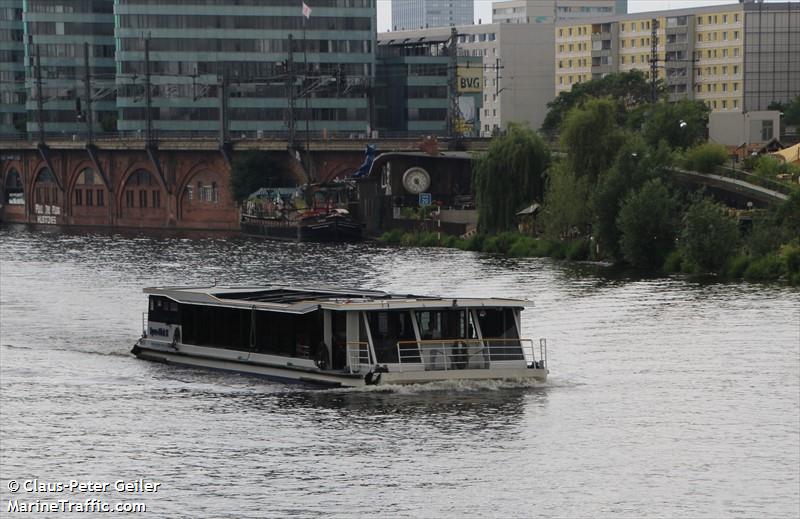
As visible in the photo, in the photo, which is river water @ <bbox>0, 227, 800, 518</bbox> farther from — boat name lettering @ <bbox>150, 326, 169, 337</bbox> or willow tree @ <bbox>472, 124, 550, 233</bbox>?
willow tree @ <bbox>472, 124, 550, 233</bbox>

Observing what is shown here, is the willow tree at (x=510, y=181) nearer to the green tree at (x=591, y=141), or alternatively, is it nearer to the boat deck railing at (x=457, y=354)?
the green tree at (x=591, y=141)

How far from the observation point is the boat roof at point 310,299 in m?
47.8

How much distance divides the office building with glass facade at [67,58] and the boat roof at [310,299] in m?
114

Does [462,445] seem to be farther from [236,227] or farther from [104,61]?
[104,61]

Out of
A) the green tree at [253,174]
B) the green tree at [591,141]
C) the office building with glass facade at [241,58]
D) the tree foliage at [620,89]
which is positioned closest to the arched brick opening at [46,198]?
the office building with glass facade at [241,58]

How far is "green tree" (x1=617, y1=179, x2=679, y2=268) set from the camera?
3231 inches

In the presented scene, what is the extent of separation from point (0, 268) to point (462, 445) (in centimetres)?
5609

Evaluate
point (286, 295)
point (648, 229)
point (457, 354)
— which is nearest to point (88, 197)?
point (648, 229)

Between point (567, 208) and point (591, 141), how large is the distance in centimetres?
530

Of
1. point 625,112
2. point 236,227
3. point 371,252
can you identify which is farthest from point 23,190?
point 371,252

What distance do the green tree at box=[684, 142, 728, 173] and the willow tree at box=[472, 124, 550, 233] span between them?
29.8 ft

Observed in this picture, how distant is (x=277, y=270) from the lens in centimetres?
8594

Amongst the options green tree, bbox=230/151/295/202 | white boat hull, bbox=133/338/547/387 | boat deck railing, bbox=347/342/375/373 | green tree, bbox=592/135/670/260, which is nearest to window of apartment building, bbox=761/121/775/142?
green tree, bbox=592/135/670/260

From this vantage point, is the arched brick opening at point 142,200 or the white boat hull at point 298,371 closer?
the white boat hull at point 298,371
